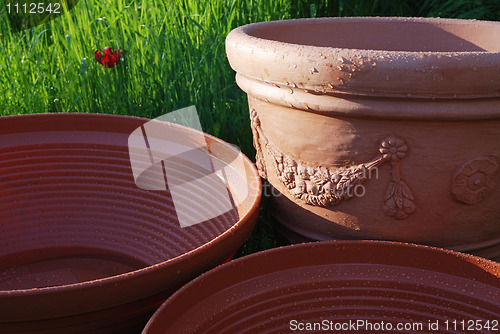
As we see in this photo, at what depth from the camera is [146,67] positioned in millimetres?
2664

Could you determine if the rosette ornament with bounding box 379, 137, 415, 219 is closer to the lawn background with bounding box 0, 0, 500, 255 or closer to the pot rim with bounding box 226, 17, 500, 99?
the pot rim with bounding box 226, 17, 500, 99

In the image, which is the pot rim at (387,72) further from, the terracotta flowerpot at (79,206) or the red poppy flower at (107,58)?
the red poppy flower at (107,58)

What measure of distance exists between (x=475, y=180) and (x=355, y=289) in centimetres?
44

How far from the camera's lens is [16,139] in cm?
200

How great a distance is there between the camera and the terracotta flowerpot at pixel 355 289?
51.4 inches

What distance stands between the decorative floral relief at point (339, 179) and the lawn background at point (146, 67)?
633 millimetres

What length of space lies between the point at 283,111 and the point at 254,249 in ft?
2.62

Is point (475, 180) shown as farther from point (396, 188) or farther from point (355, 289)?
point (355, 289)

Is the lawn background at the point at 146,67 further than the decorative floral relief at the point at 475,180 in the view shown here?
Yes

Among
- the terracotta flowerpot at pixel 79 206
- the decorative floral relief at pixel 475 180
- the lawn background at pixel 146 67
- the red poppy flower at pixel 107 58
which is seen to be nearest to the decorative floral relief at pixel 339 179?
the decorative floral relief at pixel 475 180

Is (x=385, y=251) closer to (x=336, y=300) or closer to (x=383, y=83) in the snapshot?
(x=336, y=300)

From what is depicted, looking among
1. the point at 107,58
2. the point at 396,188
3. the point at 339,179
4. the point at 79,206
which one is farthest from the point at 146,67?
the point at 396,188

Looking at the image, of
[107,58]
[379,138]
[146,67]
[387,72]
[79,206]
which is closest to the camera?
[387,72]

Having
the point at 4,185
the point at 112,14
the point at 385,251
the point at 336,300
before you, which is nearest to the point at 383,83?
the point at 385,251
